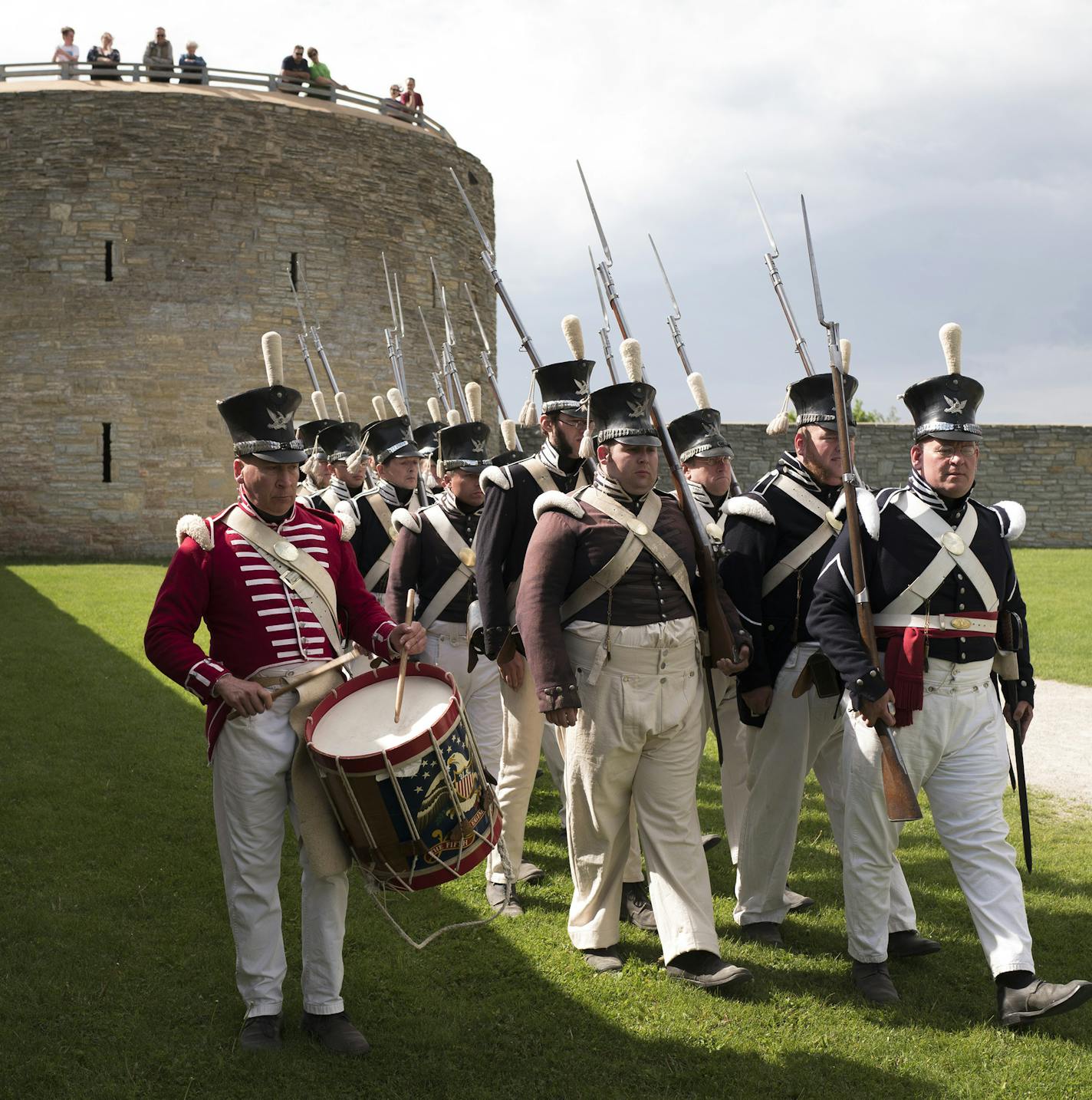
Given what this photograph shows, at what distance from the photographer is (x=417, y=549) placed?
6.48 m

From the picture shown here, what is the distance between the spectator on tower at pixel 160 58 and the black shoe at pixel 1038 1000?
83.4 ft

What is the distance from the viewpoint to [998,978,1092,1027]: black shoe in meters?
4.02

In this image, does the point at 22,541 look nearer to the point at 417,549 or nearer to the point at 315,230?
the point at 315,230

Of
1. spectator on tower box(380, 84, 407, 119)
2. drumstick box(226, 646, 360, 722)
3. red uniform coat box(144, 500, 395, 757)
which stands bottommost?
drumstick box(226, 646, 360, 722)

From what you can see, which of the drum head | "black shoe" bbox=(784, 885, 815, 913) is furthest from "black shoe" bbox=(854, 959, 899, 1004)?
the drum head

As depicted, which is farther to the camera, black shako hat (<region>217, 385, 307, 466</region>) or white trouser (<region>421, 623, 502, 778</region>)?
white trouser (<region>421, 623, 502, 778</region>)

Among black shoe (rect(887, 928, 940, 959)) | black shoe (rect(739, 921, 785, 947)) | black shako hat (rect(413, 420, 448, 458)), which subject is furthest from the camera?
black shako hat (rect(413, 420, 448, 458))

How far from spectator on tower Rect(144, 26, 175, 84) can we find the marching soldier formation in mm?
22939

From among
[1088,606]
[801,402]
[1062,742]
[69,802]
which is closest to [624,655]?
[801,402]

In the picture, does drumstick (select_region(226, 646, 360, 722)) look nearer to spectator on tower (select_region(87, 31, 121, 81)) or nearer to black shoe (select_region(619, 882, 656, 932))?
black shoe (select_region(619, 882, 656, 932))

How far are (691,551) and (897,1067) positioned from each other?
187 centimetres

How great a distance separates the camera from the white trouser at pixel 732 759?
6.05m

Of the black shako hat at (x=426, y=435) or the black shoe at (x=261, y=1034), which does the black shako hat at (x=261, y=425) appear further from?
the black shako hat at (x=426, y=435)

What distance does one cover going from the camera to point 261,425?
4.15 m
